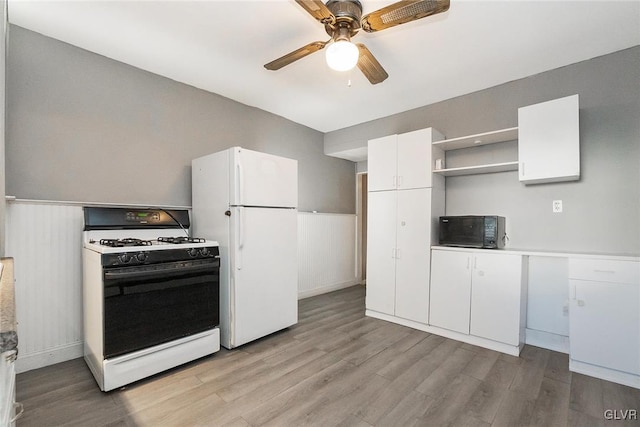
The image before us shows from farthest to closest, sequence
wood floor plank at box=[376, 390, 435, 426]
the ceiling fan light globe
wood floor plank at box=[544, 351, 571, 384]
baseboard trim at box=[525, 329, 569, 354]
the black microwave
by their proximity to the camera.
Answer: the black microwave
baseboard trim at box=[525, 329, 569, 354]
wood floor plank at box=[544, 351, 571, 384]
the ceiling fan light globe
wood floor plank at box=[376, 390, 435, 426]

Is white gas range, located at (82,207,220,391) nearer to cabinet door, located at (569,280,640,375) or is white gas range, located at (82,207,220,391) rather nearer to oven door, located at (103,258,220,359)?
oven door, located at (103,258,220,359)

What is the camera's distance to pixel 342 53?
1.77 m

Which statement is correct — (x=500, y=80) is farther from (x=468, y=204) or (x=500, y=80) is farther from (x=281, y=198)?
(x=281, y=198)

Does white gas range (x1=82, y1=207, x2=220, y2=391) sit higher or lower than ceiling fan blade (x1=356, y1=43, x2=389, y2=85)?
lower

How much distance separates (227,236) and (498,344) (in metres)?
2.58

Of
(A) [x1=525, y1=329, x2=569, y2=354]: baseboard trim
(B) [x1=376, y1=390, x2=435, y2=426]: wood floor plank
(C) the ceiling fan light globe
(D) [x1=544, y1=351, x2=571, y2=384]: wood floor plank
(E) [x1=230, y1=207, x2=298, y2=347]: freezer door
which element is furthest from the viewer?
(A) [x1=525, y1=329, x2=569, y2=354]: baseboard trim

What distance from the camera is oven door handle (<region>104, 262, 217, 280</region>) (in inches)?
73.4

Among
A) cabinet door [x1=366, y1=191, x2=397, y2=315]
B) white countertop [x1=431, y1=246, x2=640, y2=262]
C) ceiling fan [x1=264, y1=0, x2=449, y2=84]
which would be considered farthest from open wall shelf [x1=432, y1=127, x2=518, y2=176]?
ceiling fan [x1=264, y1=0, x2=449, y2=84]

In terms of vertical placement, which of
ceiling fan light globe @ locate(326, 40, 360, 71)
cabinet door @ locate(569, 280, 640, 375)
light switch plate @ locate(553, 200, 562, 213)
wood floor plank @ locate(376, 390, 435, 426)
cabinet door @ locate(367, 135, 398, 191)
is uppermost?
ceiling fan light globe @ locate(326, 40, 360, 71)

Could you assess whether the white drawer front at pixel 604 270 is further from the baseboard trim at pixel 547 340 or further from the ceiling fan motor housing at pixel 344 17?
the ceiling fan motor housing at pixel 344 17

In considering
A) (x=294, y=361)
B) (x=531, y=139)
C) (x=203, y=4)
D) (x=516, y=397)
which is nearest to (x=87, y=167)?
(x=203, y=4)

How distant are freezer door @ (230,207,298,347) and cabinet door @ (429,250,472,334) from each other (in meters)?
1.43

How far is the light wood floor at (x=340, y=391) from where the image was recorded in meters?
1.66

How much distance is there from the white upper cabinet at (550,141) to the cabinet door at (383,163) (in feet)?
3.85
